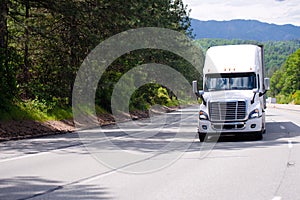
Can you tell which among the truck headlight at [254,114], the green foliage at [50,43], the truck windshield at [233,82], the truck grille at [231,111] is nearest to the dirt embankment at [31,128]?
the green foliage at [50,43]

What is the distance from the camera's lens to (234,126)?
19.4 metres

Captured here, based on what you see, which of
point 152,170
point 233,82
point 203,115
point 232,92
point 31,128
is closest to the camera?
point 152,170

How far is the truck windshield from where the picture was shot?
20.7 m

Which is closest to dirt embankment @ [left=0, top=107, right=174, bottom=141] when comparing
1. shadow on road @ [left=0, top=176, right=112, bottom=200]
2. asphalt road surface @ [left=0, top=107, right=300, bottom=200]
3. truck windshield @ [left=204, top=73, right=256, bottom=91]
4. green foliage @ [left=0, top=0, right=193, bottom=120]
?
green foliage @ [left=0, top=0, right=193, bottom=120]

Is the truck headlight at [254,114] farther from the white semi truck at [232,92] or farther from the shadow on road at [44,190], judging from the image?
the shadow on road at [44,190]

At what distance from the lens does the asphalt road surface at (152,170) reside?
916 centimetres

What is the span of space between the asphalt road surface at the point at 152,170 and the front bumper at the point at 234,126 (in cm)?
53

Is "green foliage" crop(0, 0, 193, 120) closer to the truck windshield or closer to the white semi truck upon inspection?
the white semi truck

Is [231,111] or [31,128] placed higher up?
[231,111]

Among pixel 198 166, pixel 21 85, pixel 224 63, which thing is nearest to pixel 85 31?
pixel 21 85

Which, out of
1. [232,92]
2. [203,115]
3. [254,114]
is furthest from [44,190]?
[232,92]

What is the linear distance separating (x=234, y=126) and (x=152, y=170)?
26.1 feet

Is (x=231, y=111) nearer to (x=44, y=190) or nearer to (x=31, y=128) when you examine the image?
(x=31, y=128)

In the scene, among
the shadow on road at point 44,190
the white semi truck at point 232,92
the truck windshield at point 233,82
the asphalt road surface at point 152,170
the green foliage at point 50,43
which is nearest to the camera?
the shadow on road at point 44,190
